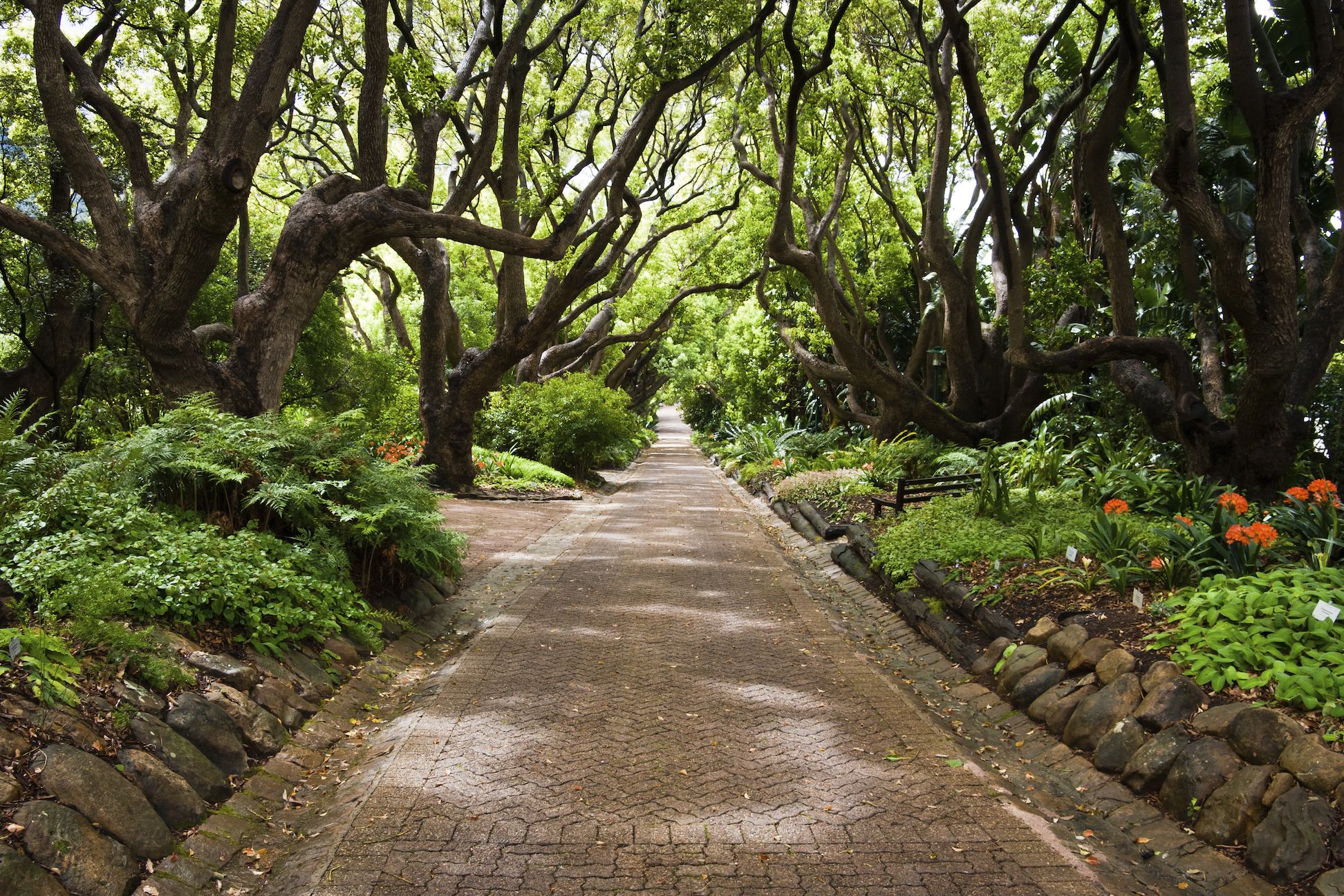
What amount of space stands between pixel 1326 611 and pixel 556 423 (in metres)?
16.0

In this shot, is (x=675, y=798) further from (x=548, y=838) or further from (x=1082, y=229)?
(x=1082, y=229)

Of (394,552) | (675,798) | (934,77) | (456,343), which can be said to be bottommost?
(675,798)

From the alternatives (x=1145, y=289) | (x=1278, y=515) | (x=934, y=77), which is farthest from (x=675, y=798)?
(x=1145, y=289)

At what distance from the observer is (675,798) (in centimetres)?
420

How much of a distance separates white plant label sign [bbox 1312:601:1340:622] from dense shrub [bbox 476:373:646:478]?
1571 centimetres

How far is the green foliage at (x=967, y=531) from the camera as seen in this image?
7715 mm

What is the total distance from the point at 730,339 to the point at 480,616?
22.6 m

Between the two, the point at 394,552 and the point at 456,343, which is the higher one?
the point at 456,343

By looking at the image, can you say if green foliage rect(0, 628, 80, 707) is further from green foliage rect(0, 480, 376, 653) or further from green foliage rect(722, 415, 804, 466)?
green foliage rect(722, 415, 804, 466)

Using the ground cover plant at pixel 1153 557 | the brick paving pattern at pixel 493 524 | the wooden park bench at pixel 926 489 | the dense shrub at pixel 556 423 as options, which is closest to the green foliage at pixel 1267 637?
the ground cover plant at pixel 1153 557

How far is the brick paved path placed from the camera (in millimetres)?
3570

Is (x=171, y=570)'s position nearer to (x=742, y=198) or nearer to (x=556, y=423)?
(x=556, y=423)

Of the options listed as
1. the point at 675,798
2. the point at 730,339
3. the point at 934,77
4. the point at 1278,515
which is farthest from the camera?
the point at 730,339

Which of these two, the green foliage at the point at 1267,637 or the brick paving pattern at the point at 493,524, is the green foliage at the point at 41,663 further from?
the green foliage at the point at 1267,637
